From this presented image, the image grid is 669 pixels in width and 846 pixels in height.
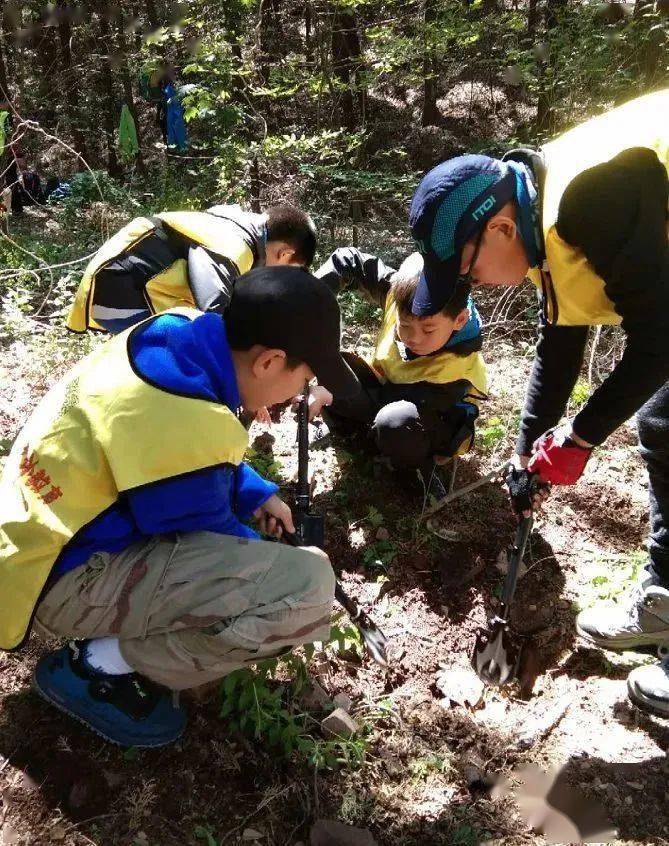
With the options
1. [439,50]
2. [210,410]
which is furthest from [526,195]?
[439,50]

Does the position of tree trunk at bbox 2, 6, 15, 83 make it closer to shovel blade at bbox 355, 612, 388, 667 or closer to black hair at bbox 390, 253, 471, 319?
black hair at bbox 390, 253, 471, 319

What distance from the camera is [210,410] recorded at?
5.40 feet

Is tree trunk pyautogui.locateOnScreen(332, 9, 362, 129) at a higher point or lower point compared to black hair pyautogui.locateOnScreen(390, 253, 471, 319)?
higher

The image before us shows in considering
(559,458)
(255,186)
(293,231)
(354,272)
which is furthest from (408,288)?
(255,186)

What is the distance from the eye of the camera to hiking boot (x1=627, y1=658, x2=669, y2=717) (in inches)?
87.3

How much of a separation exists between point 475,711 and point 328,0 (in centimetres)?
541

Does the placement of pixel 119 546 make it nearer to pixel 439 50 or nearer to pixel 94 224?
pixel 439 50

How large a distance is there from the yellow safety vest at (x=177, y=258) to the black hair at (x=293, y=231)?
0.73ft

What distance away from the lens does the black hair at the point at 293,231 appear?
326 cm

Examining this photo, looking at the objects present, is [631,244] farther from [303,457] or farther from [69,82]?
[69,82]

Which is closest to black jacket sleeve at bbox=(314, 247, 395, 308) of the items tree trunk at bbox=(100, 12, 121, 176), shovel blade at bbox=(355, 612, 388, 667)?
shovel blade at bbox=(355, 612, 388, 667)

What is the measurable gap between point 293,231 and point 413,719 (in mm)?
2320

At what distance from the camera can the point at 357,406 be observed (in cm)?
329

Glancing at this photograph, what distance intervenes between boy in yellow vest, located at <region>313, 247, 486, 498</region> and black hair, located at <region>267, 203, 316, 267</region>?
24cm
